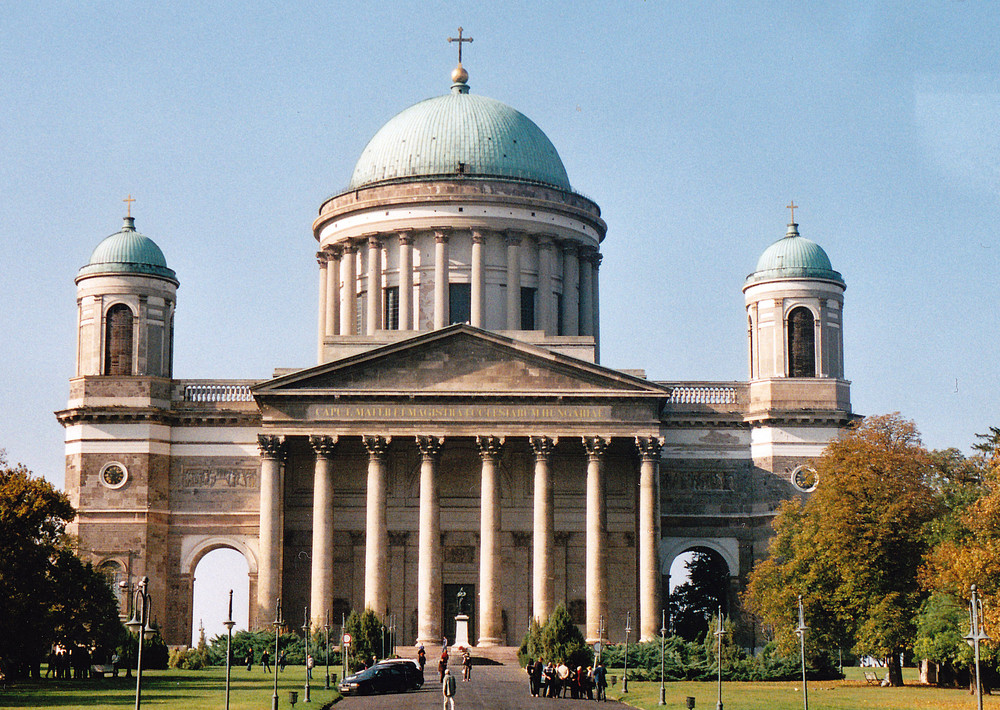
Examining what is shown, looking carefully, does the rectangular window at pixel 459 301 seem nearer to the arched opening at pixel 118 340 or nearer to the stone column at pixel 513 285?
the stone column at pixel 513 285

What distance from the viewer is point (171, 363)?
8219cm

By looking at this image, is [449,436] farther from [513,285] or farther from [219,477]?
[513,285]

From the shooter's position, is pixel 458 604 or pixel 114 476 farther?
pixel 114 476

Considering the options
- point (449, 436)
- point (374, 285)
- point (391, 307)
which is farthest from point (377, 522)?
point (374, 285)

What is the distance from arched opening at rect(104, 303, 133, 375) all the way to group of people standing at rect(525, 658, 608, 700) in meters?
34.0

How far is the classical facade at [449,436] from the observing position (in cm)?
7431

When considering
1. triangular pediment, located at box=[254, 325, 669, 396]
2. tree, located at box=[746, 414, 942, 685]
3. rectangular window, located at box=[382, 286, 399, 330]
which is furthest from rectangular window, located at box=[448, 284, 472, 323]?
tree, located at box=[746, 414, 942, 685]

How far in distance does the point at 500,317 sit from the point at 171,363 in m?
17.1

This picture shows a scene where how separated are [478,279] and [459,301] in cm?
203

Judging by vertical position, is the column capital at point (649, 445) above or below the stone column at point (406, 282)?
below

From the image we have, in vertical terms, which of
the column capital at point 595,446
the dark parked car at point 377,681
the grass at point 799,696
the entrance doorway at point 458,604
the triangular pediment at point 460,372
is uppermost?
the triangular pediment at point 460,372

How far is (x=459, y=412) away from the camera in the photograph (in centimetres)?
7450

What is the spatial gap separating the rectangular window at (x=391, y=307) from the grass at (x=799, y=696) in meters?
29.6

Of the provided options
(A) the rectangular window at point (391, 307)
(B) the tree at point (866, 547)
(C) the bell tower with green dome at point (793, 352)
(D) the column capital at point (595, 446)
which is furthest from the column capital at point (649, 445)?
(A) the rectangular window at point (391, 307)
